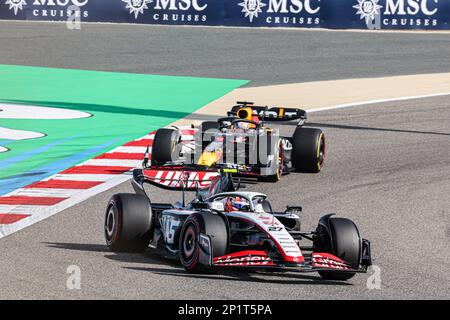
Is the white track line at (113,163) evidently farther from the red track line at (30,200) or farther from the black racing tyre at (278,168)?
the red track line at (30,200)

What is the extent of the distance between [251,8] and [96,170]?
25140mm

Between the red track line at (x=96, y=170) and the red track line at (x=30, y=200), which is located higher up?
the red track line at (x=96, y=170)

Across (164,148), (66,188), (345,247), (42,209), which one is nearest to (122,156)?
(164,148)

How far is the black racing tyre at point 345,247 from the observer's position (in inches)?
449

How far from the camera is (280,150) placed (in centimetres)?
1775

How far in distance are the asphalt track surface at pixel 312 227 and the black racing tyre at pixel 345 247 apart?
14 cm

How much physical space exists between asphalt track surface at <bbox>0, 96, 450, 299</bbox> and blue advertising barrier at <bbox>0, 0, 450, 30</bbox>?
1929cm

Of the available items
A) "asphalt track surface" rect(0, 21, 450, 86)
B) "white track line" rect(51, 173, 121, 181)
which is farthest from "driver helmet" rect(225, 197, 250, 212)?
"asphalt track surface" rect(0, 21, 450, 86)

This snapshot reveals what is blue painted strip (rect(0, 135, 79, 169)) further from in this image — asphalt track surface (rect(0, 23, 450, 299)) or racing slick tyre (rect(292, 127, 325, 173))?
racing slick tyre (rect(292, 127, 325, 173))

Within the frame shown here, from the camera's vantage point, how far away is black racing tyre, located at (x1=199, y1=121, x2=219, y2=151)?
58.5ft

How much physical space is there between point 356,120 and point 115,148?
20.7ft

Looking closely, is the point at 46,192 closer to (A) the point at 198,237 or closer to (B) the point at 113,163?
(B) the point at 113,163

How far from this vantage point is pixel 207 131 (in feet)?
59.6

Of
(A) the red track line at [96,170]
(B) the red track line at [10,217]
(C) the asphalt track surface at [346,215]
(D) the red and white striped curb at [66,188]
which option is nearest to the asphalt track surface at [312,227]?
(C) the asphalt track surface at [346,215]
